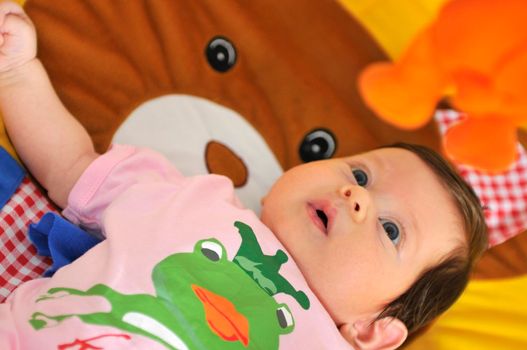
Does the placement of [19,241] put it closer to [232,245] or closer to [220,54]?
[232,245]

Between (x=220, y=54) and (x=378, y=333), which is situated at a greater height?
(x=220, y=54)

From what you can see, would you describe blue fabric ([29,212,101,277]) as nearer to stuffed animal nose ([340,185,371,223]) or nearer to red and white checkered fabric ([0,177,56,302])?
red and white checkered fabric ([0,177,56,302])

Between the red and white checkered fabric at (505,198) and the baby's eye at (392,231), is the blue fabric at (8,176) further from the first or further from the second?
the red and white checkered fabric at (505,198)

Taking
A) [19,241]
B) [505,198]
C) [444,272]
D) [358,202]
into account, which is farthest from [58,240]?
[505,198]

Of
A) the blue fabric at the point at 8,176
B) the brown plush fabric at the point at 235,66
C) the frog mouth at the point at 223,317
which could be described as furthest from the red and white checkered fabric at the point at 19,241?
the frog mouth at the point at 223,317

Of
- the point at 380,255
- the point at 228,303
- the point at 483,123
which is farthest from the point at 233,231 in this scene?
the point at 483,123

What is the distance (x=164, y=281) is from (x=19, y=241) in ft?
0.81

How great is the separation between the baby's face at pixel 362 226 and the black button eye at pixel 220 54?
0.25 metres

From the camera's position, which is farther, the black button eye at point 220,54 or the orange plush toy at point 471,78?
the black button eye at point 220,54

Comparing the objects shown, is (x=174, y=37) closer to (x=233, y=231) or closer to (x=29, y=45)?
(x=29, y=45)

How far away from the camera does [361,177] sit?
0.90 m

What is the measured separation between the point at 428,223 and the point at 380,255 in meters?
0.09

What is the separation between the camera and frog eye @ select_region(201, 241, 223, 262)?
0.76m

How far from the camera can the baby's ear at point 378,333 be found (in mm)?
867
